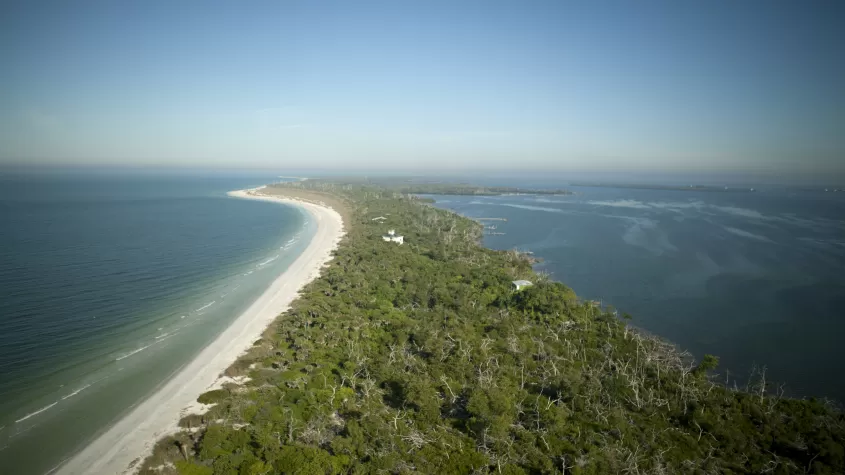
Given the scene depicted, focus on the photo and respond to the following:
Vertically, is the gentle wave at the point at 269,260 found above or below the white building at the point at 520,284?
below

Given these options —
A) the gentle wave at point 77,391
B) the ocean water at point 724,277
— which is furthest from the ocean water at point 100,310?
the ocean water at point 724,277

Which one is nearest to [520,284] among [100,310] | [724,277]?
[724,277]

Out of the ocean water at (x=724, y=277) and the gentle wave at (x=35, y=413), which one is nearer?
the gentle wave at (x=35, y=413)

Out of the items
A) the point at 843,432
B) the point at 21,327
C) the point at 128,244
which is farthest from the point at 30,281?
the point at 843,432

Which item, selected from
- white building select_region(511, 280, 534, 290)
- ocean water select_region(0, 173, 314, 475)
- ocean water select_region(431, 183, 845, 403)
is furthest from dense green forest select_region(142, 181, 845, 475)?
ocean water select_region(0, 173, 314, 475)

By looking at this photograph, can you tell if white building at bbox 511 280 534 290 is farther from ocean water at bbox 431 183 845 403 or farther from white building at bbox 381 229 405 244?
white building at bbox 381 229 405 244

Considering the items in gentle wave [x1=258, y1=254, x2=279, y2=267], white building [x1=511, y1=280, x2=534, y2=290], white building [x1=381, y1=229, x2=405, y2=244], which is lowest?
gentle wave [x1=258, y1=254, x2=279, y2=267]

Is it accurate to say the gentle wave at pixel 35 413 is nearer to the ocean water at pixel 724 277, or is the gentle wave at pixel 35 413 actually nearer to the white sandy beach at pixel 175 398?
the white sandy beach at pixel 175 398
